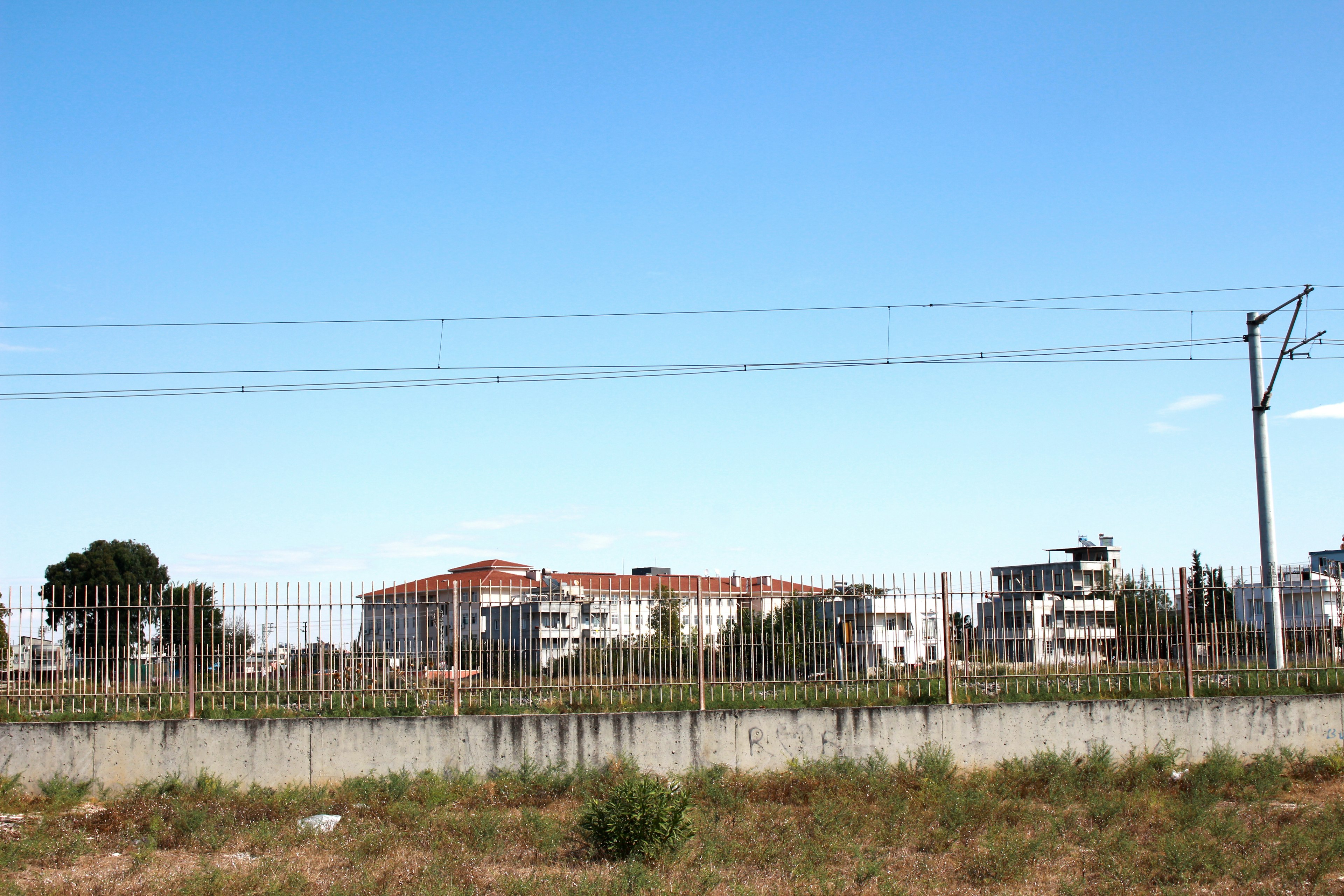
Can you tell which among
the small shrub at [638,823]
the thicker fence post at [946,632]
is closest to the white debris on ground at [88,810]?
the small shrub at [638,823]

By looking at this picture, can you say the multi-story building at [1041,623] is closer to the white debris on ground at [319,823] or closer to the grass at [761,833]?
the grass at [761,833]

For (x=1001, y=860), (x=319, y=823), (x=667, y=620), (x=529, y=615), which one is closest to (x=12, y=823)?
(x=319, y=823)

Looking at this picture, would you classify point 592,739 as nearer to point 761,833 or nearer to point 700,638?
point 700,638

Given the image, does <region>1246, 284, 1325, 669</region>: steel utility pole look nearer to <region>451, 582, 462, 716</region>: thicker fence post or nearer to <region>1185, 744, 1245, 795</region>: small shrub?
<region>1185, 744, 1245, 795</region>: small shrub

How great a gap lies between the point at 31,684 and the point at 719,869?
10550mm

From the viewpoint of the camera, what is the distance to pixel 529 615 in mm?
15508

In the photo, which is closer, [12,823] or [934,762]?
[12,823]

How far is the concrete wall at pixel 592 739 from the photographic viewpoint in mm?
14781

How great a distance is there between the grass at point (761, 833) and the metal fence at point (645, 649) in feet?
4.00

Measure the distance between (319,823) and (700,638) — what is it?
5493mm

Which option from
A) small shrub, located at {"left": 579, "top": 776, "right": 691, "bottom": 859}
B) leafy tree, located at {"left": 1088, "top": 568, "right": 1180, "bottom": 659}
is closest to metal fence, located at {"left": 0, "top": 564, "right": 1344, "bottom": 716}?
leafy tree, located at {"left": 1088, "top": 568, "right": 1180, "bottom": 659}

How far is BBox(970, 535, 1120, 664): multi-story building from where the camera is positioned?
52.2 feet

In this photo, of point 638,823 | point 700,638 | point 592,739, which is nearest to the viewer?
point 638,823

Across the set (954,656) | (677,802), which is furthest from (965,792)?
(677,802)
